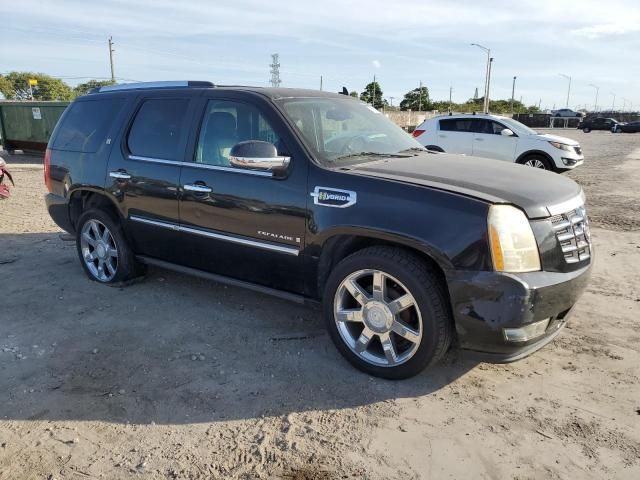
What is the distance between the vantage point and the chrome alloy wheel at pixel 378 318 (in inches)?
130

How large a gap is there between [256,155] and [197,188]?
0.88 meters

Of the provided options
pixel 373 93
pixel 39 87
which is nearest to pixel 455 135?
pixel 373 93

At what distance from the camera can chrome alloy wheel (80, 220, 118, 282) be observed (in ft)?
17.0

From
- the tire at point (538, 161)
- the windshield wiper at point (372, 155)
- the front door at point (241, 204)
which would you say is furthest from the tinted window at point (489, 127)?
the front door at point (241, 204)

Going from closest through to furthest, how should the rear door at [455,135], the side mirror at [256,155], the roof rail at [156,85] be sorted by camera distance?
1. the side mirror at [256,155]
2. the roof rail at [156,85]
3. the rear door at [455,135]

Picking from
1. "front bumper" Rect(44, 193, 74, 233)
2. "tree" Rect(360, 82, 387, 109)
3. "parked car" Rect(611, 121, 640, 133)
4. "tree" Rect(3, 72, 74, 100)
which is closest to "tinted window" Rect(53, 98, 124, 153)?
"front bumper" Rect(44, 193, 74, 233)

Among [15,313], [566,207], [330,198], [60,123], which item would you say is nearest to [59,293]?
[15,313]

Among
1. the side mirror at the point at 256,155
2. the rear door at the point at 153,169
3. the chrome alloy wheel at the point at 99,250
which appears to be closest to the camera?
the side mirror at the point at 256,155

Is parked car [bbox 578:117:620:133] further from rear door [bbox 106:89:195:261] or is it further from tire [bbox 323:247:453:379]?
tire [bbox 323:247:453:379]

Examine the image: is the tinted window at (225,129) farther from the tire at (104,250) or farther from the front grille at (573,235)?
the front grille at (573,235)

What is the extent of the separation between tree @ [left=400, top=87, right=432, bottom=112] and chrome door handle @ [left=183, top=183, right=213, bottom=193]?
2816 inches

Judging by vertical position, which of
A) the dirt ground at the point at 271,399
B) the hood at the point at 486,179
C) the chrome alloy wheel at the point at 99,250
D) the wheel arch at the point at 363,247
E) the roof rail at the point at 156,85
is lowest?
the dirt ground at the point at 271,399

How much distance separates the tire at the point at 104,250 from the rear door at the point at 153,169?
0.59ft

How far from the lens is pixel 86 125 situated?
529cm
